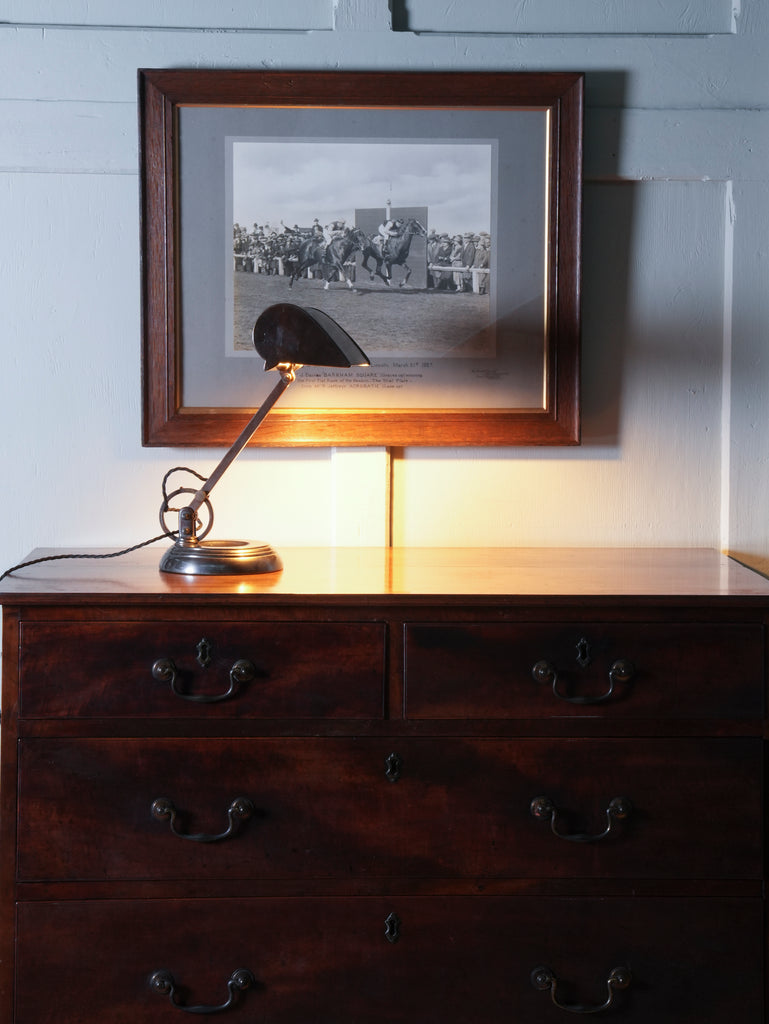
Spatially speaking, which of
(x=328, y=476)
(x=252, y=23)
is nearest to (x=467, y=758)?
(x=328, y=476)

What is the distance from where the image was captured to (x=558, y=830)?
5.80 ft

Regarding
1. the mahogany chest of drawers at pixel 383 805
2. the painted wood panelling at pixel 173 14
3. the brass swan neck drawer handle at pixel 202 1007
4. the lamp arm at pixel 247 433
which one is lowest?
the brass swan neck drawer handle at pixel 202 1007

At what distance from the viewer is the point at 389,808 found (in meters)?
1.77

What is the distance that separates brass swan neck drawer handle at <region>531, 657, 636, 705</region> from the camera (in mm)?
1757

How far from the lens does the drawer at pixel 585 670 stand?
1.77 metres

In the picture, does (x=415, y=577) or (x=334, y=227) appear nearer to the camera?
(x=415, y=577)

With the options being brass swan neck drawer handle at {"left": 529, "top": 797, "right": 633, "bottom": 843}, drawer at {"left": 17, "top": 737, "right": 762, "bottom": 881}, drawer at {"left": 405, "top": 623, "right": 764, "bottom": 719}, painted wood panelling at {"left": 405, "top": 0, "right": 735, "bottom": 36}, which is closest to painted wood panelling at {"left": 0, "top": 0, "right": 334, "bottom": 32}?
painted wood panelling at {"left": 405, "top": 0, "right": 735, "bottom": 36}

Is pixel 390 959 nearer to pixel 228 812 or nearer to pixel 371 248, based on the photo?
pixel 228 812

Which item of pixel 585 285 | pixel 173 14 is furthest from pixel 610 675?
pixel 173 14

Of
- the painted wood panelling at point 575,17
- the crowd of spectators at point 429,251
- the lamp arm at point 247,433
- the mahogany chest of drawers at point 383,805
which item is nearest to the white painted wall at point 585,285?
the painted wood panelling at point 575,17

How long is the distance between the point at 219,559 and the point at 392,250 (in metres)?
0.87

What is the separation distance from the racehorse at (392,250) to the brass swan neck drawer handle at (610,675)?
1019 millimetres

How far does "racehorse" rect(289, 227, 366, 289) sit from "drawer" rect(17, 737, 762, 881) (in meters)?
1.11

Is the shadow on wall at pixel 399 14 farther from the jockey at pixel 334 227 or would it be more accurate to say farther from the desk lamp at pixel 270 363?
the desk lamp at pixel 270 363
